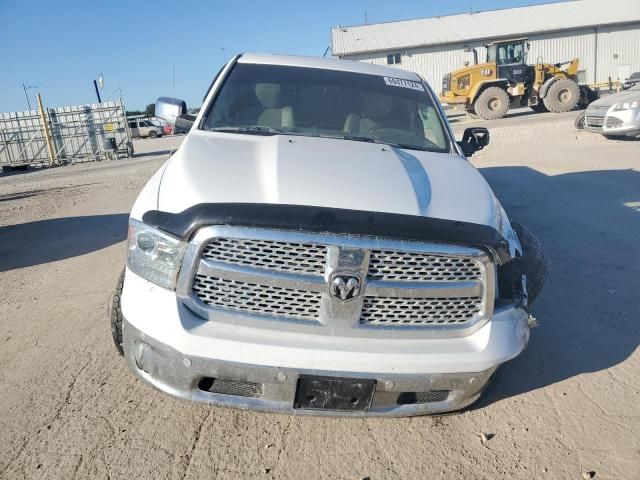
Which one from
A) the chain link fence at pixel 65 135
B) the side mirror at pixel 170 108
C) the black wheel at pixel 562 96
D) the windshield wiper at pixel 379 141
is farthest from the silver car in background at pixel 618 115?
the chain link fence at pixel 65 135

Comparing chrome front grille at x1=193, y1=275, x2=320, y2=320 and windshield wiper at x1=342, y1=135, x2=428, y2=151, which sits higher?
windshield wiper at x1=342, y1=135, x2=428, y2=151

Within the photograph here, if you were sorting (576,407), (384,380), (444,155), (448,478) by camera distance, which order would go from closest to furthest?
(384,380) → (448,478) → (576,407) → (444,155)

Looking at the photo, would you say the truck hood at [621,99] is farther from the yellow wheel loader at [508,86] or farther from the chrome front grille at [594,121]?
the yellow wheel loader at [508,86]

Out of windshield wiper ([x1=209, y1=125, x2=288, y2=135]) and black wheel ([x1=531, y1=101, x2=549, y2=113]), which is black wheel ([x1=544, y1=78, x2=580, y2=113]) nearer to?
black wheel ([x1=531, y1=101, x2=549, y2=113])

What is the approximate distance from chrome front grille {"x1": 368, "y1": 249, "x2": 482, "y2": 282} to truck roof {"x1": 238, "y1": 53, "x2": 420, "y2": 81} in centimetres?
234

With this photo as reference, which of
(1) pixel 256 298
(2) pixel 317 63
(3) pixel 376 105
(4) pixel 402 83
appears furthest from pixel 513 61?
(1) pixel 256 298

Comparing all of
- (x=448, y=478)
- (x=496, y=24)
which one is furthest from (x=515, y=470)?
(x=496, y=24)

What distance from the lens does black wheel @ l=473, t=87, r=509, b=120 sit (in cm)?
2189

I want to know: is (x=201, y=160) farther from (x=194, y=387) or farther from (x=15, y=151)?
(x=15, y=151)

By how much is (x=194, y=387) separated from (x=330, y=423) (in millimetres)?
791

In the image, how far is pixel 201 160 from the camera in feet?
8.52

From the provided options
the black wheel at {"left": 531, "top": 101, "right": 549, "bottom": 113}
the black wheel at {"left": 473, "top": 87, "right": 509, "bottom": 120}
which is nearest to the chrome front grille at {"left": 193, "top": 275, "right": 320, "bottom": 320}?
the black wheel at {"left": 473, "top": 87, "right": 509, "bottom": 120}

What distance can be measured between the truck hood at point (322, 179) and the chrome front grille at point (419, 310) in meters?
0.38

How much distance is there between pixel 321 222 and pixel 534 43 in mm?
45769
